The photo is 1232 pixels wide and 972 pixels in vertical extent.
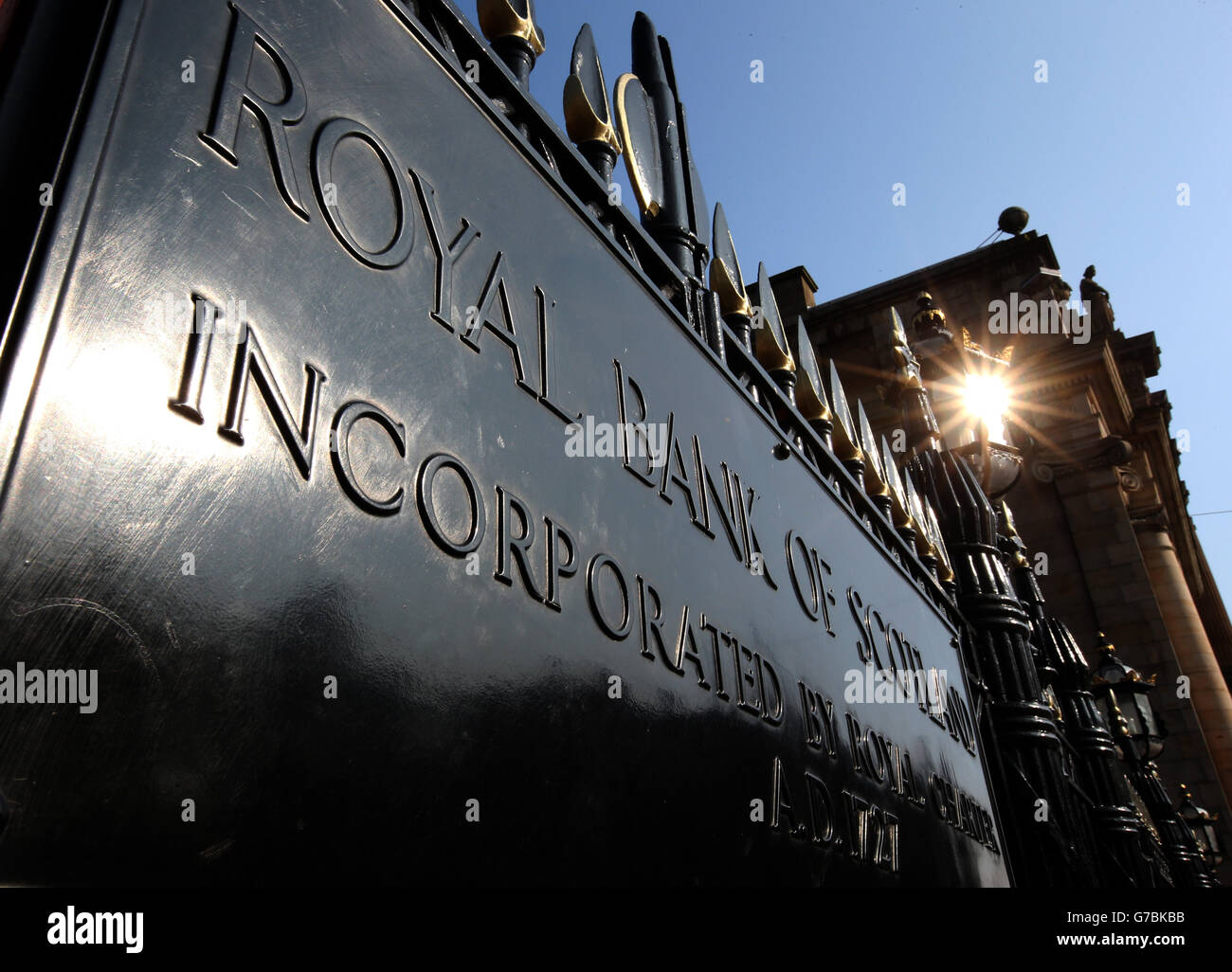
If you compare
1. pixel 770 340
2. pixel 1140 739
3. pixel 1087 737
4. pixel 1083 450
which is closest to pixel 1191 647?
pixel 1083 450

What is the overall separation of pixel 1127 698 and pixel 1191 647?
10.2 meters

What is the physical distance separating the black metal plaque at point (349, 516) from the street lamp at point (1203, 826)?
15.6 metres

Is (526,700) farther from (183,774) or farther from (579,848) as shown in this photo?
(183,774)

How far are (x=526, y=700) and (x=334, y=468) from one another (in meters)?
0.49

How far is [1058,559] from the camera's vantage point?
1947cm

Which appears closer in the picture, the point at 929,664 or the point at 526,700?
the point at 526,700

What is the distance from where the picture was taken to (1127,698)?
11.5 metres

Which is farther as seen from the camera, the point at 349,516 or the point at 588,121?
the point at 588,121

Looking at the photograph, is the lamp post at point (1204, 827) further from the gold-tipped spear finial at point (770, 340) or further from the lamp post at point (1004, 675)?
the gold-tipped spear finial at point (770, 340)

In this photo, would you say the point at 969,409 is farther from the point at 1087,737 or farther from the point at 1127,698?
the point at 1127,698

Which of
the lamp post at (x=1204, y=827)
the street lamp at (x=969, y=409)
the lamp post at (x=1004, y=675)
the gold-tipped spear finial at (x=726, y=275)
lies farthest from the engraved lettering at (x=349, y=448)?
the lamp post at (x=1204, y=827)

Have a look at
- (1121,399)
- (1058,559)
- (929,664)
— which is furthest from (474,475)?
(1121,399)

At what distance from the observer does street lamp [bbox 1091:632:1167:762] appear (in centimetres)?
1114

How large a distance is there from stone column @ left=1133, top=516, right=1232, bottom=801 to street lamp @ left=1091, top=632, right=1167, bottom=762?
790cm
